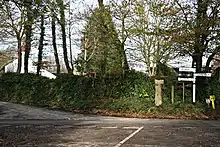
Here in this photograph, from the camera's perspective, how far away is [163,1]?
22.5 meters

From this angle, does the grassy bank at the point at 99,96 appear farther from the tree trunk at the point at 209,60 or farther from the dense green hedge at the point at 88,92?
the tree trunk at the point at 209,60

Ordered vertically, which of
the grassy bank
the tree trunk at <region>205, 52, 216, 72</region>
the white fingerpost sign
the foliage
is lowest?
the grassy bank

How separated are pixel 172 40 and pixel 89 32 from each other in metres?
8.36

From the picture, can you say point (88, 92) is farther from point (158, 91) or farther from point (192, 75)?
point (192, 75)

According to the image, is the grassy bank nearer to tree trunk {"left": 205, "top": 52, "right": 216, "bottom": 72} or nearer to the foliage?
the foliage

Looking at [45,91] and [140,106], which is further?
[45,91]

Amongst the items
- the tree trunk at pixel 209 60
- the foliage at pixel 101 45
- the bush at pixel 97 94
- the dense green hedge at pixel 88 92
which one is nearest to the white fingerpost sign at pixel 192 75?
the tree trunk at pixel 209 60

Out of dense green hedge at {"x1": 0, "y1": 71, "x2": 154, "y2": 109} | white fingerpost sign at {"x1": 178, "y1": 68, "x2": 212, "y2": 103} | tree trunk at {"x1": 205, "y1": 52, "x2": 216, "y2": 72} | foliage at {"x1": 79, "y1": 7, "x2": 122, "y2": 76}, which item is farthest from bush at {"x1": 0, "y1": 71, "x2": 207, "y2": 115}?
tree trunk at {"x1": 205, "y1": 52, "x2": 216, "y2": 72}

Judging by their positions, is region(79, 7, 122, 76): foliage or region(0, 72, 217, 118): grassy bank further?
region(79, 7, 122, 76): foliage

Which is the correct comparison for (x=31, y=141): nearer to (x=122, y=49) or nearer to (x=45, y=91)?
(x=122, y=49)

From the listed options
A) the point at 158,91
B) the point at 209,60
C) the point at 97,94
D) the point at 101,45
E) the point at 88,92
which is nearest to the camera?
the point at 158,91

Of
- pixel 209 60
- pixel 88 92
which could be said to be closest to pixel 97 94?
pixel 88 92

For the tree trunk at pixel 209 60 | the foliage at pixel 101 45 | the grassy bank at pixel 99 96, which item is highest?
the foliage at pixel 101 45

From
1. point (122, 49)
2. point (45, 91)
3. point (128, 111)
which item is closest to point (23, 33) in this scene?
point (45, 91)
